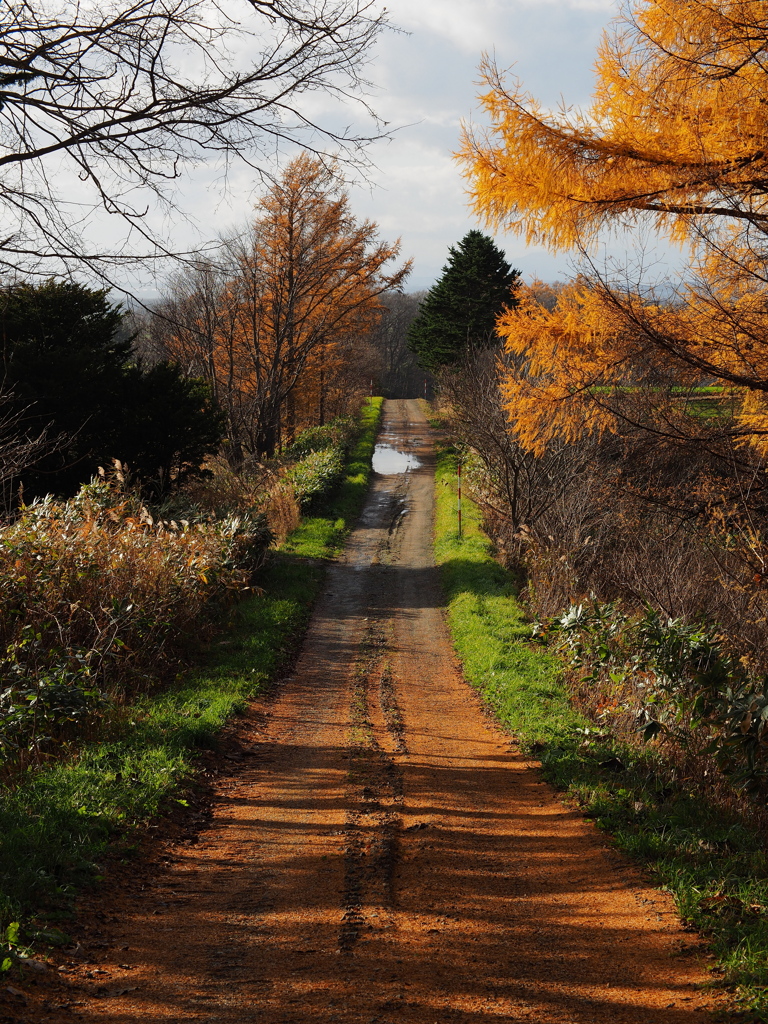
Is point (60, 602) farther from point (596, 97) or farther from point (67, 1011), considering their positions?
point (596, 97)

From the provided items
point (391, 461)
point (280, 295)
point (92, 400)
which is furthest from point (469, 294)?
point (92, 400)

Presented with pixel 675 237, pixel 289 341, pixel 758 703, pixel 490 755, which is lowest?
pixel 490 755

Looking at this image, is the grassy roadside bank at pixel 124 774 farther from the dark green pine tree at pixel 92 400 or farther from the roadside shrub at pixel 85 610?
the dark green pine tree at pixel 92 400

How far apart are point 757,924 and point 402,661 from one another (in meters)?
6.69

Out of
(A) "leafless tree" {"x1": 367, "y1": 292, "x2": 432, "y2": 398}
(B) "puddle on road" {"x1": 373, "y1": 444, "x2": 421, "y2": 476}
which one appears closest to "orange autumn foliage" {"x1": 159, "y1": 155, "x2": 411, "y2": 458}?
(B) "puddle on road" {"x1": 373, "y1": 444, "x2": 421, "y2": 476}

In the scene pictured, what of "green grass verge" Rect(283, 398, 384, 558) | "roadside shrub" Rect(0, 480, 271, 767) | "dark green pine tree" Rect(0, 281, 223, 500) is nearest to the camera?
"roadside shrub" Rect(0, 480, 271, 767)

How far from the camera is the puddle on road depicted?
99.6ft

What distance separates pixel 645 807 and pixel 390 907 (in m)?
2.29

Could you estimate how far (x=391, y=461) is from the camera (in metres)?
32.9

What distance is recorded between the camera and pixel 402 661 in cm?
1046

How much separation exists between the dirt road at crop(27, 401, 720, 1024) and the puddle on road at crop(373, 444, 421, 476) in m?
22.7

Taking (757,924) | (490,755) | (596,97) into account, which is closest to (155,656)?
(490,755)

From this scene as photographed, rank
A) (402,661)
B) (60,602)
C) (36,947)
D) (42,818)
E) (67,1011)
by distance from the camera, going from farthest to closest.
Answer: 1. (402,661)
2. (60,602)
3. (42,818)
4. (36,947)
5. (67,1011)

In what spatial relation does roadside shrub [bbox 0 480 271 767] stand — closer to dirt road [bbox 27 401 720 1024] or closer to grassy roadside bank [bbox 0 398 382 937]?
grassy roadside bank [bbox 0 398 382 937]
